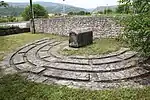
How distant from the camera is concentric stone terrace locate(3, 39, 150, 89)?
6.14 metres

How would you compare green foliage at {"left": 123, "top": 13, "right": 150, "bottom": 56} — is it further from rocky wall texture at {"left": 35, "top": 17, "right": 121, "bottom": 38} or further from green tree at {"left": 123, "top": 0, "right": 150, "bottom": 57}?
rocky wall texture at {"left": 35, "top": 17, "right": 121, "bottom": 38}

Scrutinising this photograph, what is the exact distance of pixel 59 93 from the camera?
212 inches

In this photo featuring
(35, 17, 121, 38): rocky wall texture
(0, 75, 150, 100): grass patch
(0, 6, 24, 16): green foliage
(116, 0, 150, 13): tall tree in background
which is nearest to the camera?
(0, 75, 150, 100): grass patch

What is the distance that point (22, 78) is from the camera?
6566 millimetres

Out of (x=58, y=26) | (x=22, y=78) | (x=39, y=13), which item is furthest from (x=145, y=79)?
(x=39, y=13)

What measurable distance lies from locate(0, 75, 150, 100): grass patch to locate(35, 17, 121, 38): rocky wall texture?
730cm

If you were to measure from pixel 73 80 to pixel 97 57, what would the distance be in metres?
2.35

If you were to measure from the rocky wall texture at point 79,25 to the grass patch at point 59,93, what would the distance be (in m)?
7.30

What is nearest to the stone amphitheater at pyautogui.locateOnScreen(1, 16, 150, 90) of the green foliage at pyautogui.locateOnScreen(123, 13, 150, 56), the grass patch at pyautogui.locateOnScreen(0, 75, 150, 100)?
the grass patch at pyautogui.locateOnScreen(0, 75, 150, 100)

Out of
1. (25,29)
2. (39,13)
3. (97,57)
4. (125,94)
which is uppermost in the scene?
(39,13)

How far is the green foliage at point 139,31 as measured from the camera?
6.71 meters

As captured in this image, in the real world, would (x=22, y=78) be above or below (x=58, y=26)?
below

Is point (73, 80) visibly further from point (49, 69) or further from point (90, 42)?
point (90, 42)

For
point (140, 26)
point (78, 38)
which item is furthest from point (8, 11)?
point (140, 26)
